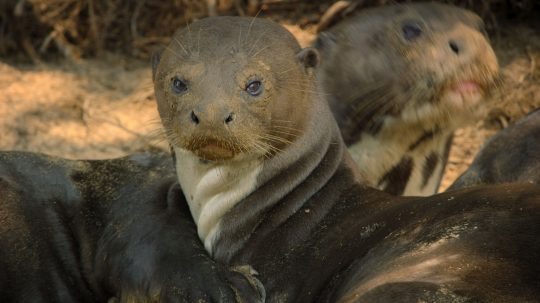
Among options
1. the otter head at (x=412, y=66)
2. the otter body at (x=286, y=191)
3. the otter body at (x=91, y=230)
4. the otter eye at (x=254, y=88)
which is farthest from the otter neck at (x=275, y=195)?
the otter head at (x=412, y=66)

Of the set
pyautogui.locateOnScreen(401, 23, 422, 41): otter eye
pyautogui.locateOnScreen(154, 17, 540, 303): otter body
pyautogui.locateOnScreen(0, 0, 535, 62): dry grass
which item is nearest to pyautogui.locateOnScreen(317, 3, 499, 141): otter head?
pyautogui.locateOnScreen(401, 23, 422, 41): otter eye

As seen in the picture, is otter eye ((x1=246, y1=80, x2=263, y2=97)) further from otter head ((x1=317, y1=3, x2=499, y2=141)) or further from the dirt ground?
the dirt ground

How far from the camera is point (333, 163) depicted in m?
4.36

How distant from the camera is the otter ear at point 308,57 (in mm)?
4379

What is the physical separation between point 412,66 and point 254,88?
1.35 m

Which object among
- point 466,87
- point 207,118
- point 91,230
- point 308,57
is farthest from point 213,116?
point 466,87

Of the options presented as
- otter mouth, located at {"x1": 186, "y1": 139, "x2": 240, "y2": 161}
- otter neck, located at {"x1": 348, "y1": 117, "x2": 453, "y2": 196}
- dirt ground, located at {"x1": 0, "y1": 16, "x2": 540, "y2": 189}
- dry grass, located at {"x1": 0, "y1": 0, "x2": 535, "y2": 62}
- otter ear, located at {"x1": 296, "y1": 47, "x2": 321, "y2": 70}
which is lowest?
dirt ground, located at {"x1": 0, "y1": 16, "x2": 540, "y2": 189}

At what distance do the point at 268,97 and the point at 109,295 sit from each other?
113 cm

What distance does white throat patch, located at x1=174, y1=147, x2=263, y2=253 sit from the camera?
4270 mm

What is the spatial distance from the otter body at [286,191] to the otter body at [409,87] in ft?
2.73

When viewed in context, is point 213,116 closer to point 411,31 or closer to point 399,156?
point 399,156

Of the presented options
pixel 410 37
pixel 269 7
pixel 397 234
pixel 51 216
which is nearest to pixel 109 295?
pixel 51 216

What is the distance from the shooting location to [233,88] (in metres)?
4.02

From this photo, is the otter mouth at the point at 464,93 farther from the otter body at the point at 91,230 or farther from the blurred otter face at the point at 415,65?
the otter body at the point at 91,230
